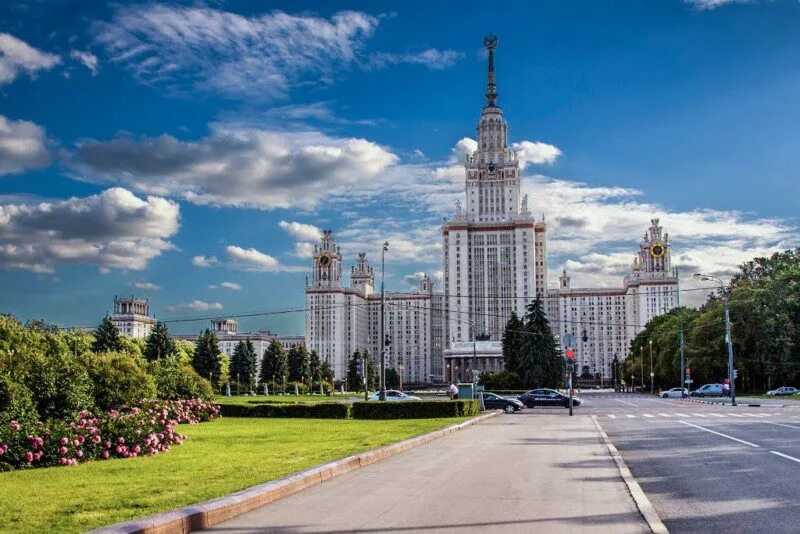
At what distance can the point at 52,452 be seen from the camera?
48.4 ft

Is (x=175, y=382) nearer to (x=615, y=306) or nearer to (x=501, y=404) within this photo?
(x=501, y=404)

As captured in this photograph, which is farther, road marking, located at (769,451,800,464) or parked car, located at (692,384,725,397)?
parked car, located at (692,384,725,397)

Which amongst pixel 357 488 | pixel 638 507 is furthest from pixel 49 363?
pixel 638 507

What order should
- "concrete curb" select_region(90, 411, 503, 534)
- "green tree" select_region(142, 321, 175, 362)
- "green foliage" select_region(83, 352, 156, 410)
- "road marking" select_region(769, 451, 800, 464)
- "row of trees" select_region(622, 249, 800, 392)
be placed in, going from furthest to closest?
1. "green tree" select_region(142, 321, 175, 362)
2. "row of trees" select_region(622, 249, 800, 392)
3. "green foliage" select_region(83, 352, 156, 410)
4. "road marking" select_region(769, 451, 800, 464)
5. "concrete curb" select_region(90, 411, 503, 534)

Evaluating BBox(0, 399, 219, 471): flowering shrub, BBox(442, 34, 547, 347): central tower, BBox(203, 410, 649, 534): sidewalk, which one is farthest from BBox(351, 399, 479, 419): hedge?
BBox(442, 34, 547, 347): central tower

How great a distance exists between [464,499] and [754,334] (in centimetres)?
6928

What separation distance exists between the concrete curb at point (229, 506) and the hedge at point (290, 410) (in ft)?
68.3

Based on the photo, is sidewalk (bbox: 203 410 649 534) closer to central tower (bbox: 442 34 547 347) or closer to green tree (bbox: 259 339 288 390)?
green tree (bbox: 259 339 288 390)

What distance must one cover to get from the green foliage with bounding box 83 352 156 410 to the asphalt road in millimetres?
15543

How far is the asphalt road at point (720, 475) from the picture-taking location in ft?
31.3

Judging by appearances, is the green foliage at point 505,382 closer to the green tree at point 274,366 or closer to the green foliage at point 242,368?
the green foliage at point 242,368

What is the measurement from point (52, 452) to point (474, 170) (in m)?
167

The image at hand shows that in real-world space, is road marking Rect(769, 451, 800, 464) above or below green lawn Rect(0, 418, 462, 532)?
below

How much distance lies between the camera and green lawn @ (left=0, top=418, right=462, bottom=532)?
9.06 meters
